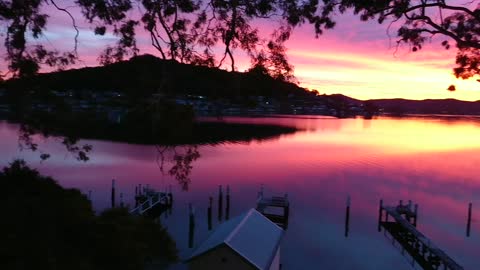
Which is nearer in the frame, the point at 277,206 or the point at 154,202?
the point at 277,206

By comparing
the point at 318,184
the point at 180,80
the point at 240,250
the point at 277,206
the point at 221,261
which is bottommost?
the point at 318,184

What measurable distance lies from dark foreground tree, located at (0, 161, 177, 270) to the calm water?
286 centimetres

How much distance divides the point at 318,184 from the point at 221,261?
33917 mm

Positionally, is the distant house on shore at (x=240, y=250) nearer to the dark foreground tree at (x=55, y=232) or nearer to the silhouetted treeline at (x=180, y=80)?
the dark foreground tree at (x=55, y=232)

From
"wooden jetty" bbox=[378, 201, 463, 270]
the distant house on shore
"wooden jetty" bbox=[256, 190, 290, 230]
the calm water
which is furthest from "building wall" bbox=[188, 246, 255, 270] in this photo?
"wooden jetty" bbox=[256, 190, 290, 230]

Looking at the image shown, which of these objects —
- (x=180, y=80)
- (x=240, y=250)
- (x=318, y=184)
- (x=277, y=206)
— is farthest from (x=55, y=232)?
(x=318, y=184)

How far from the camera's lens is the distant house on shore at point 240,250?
643 inches

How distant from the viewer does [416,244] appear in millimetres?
26656

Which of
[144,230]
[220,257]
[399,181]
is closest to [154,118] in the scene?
[144,230]

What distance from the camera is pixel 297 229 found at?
31516mm

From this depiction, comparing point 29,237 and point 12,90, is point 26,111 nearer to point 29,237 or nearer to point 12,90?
point 12,90

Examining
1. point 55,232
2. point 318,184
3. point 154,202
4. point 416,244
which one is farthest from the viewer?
point 318,184

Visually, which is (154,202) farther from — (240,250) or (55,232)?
(55,232)

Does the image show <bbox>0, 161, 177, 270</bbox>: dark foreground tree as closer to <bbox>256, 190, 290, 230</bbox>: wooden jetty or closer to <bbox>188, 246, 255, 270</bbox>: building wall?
<bbox>188, 246, 255, 270</bbox>: building wall
